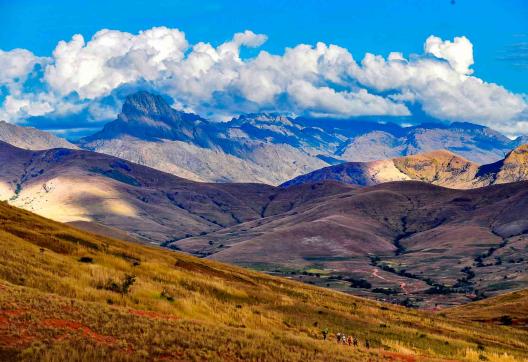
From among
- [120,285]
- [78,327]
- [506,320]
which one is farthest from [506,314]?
[78,327]

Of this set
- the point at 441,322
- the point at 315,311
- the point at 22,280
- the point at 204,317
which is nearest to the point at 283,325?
the point at 204,317

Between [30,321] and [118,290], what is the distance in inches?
507

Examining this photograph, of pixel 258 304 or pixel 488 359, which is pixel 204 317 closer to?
pixel 258 304

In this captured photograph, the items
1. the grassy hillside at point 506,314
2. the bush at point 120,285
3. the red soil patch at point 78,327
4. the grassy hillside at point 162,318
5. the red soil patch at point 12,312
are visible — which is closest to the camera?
the grassy hillside at point 162,318

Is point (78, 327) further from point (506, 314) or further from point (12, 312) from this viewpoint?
point (506, 314)

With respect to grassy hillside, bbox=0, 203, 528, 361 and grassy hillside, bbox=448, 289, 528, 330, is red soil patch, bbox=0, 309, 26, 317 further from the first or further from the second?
grassy hillside, bbox=448, 289, 528, 330

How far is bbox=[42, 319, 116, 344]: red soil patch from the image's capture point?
2606 centimetres

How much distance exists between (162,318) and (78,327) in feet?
19.0

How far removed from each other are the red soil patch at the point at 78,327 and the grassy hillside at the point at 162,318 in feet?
0.26

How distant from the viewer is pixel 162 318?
106 feet

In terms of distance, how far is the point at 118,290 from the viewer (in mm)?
39406

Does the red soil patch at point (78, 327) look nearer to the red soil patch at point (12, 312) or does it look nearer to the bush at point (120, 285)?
the red soil patch at point (12, 312)

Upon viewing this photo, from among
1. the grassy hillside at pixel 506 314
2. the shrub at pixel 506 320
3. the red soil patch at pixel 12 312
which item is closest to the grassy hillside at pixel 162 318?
the red soil patch at pixel 12 312

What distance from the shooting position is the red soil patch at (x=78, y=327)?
26.1 metres
